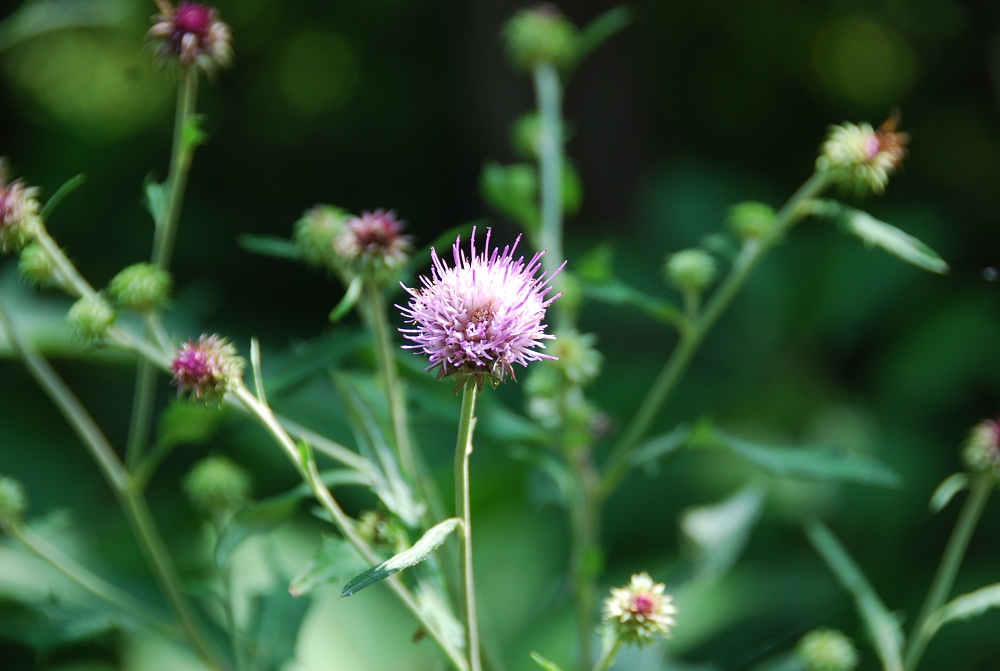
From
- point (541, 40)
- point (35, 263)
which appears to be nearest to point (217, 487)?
point (35, 263)

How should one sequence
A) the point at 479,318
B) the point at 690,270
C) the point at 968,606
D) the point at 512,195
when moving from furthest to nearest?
the point at 512,195 → the point at 690,270 → the point at 968,606 → the point at 479,318

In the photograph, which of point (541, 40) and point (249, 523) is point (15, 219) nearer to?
point (249, 523)

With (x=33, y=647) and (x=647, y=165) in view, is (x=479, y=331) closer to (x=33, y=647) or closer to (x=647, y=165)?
(x=33, y=647)

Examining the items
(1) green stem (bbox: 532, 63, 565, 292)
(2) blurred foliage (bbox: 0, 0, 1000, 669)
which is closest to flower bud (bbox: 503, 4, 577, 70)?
(1) green stem (bbox: 532, 63, 565, 292)

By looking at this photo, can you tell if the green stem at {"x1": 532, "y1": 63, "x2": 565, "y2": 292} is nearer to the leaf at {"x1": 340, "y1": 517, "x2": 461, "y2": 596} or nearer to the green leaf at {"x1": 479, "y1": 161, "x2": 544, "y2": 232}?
the green leaf at {"x1": 479, "y1": 161, "x2": 544, "y2": 232}

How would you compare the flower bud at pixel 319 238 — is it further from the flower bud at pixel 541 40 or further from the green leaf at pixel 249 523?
the flower bud at pixel 541 40

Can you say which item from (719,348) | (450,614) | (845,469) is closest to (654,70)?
(719,348)

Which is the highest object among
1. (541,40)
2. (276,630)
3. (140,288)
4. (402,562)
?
(541,40)
